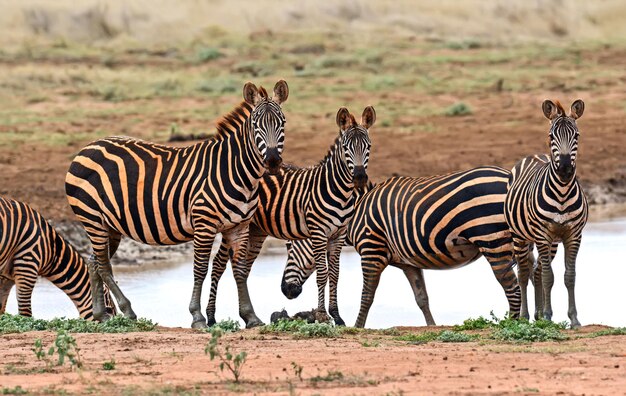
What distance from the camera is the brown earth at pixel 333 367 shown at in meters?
7.26

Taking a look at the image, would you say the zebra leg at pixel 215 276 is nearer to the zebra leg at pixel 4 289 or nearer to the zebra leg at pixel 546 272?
the zebra leg at pixel 4 289

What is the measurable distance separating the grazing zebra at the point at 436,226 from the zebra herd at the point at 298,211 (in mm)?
12

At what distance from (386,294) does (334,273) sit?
3.36 metres

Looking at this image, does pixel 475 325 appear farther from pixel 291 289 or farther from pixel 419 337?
pixel 291 289

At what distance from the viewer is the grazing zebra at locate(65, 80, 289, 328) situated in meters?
11.3

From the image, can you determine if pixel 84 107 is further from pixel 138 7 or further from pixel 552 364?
pixel 552 364

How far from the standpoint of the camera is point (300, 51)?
42156mm

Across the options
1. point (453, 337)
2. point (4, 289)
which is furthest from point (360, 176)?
point (4, 289)

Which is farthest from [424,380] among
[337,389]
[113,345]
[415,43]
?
[415,43]

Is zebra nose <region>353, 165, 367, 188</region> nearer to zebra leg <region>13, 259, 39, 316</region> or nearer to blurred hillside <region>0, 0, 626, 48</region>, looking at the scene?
zebra leg <region>13, 259, 39, 316</region>

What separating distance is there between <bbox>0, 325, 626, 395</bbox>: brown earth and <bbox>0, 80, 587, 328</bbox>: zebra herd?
1.47 meters

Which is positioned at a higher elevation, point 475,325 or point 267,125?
point 267,125

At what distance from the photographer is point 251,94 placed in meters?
11.5

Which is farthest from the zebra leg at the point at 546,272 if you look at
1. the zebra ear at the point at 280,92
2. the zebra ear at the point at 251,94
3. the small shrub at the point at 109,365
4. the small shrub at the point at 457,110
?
the small shrub at the point at 457,110
